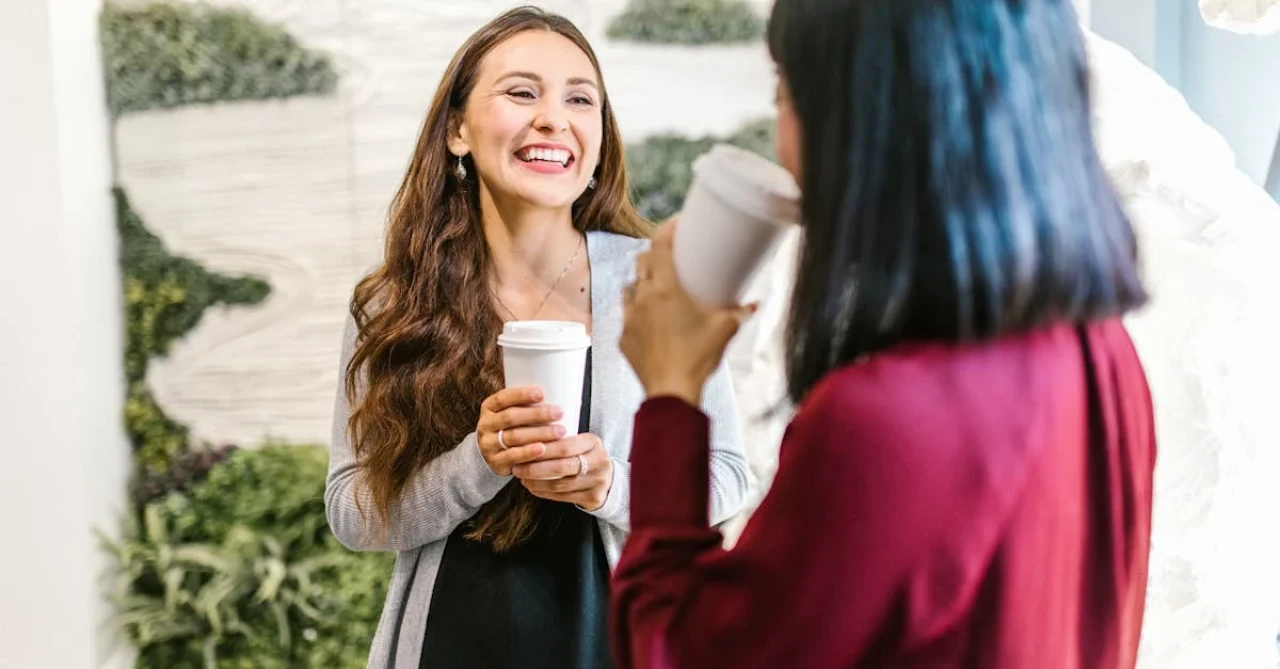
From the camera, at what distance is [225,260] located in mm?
2877

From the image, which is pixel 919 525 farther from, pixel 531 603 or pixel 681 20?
pixel 681 20

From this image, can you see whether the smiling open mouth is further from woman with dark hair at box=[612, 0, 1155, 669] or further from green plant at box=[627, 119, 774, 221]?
green plant at box=[627, 119, 774, 221]

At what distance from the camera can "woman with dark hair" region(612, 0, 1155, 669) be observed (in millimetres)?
654

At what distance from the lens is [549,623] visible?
121 centimetres

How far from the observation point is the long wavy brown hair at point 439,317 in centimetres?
124


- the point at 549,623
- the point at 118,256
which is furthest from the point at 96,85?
the point at 549,623

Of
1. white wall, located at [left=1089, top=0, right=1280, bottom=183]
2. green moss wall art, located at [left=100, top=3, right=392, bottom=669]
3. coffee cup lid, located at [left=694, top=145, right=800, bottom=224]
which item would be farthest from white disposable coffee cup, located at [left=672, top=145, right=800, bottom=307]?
green moss wall art, located at [left=100, top=3, right=392, bottom=669]

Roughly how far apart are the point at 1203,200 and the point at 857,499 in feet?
3.38

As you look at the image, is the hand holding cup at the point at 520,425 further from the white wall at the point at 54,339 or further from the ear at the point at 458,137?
the white wall at the point at 54,339

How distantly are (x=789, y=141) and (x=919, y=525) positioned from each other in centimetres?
27

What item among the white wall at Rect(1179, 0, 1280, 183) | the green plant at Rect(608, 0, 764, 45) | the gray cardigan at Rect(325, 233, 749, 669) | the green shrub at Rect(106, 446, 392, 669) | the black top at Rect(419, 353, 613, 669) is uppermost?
the green plant at Rect(608, 0, 764, 45)

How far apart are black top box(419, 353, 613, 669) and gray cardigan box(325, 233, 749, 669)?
0.07 feet

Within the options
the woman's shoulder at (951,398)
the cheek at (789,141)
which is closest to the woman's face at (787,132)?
the cheek at (789,141)

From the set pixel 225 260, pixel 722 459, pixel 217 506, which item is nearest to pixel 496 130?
pixel 722 459
